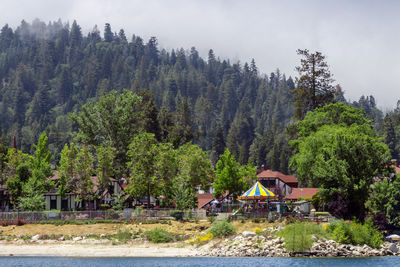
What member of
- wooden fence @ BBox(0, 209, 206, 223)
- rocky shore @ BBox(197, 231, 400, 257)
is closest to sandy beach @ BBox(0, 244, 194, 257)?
rocky shore @ BBox(197, 231, 400, 257)

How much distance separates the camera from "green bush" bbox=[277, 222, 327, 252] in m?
49.6

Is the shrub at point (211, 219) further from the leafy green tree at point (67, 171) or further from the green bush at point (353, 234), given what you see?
the leafy green tree at point (67, 171)

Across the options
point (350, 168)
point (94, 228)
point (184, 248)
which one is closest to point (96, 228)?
point (94, 228)

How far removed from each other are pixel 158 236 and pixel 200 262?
11.2 metres

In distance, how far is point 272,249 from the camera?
165 ft

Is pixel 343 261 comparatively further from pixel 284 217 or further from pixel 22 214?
pixel 22 214

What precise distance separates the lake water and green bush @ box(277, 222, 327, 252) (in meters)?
1.88

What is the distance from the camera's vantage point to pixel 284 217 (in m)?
57.1

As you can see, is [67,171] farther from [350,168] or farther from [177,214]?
[350,168]

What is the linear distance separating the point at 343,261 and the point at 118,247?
20.5 m

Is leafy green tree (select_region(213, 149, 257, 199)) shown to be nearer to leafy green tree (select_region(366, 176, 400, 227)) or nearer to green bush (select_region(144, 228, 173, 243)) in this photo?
leafy green tree (select_region(366, 176, 400, 227))

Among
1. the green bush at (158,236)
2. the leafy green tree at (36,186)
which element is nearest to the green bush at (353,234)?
the green bush at (158,236)

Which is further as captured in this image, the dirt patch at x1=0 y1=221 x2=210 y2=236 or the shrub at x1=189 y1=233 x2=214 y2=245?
the dirt patch at x1=0 y1=221 x2=210 y2=236

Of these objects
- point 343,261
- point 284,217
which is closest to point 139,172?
point 284,217
